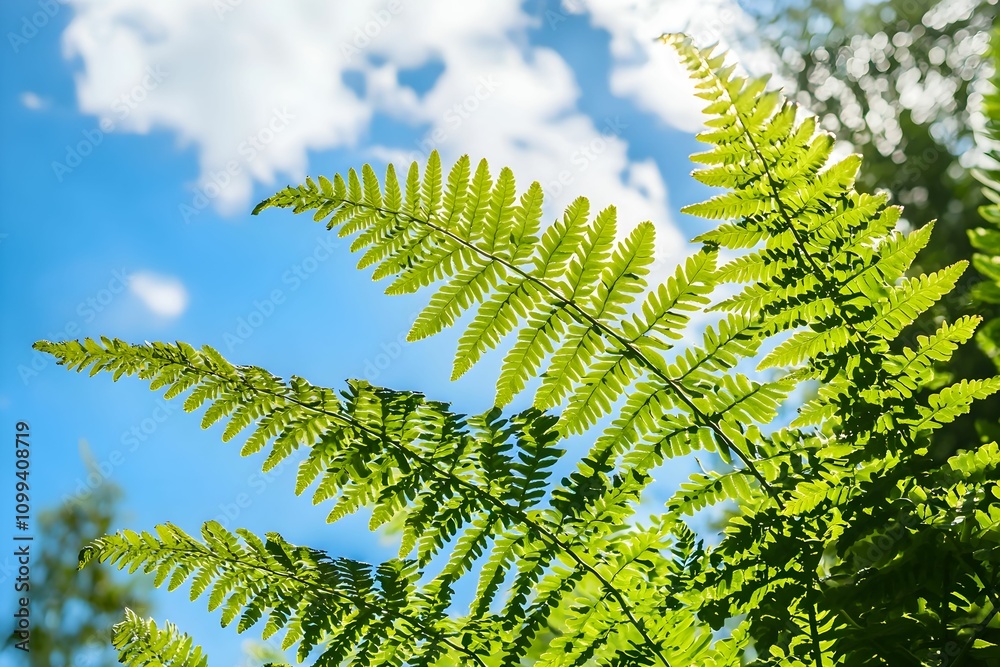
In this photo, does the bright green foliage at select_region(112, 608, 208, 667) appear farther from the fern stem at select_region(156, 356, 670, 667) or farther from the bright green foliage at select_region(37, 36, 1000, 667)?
the fern stem at select_region(156, 356, 670, 667)

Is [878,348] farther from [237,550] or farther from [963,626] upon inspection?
[237,550]

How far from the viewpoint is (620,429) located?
1257 mm

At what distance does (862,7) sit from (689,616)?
27.7ft

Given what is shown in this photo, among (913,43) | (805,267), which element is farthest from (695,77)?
(913,43)

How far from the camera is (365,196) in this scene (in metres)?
1.40

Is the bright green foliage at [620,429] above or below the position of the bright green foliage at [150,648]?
above

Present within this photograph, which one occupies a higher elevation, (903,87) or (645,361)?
(903,87)

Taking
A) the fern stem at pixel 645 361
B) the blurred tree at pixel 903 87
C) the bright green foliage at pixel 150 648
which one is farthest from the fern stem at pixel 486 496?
the blurred tree at pixel 903 87

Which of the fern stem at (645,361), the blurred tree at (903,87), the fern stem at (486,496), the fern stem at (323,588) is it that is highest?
the blurred tree at (903,87)

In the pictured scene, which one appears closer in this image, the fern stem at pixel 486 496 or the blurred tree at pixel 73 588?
the fern stem at pixel 486 496

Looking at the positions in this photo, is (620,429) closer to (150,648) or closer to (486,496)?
(486,496)

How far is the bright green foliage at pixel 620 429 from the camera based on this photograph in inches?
46.1

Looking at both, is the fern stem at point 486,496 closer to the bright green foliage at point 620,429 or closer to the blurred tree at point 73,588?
the bright green foliage at point 620,429

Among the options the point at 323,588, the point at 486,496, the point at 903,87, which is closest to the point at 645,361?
the point at 486,496
